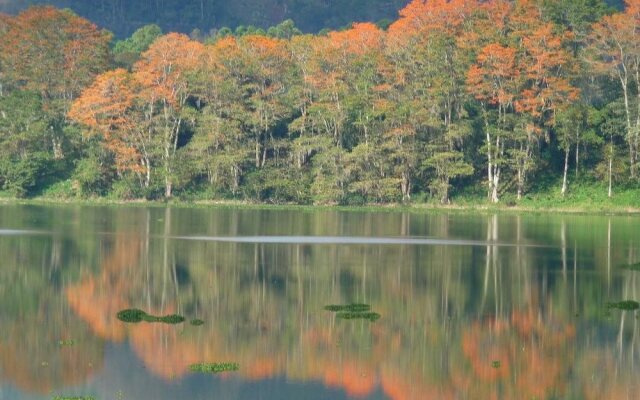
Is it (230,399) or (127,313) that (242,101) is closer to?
(127,313)

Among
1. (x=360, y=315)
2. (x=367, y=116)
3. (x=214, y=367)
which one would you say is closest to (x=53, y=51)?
(x=367, y=116)

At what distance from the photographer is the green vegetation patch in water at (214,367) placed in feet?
81.7

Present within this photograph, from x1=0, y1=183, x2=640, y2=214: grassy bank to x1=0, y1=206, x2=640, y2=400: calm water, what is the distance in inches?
980

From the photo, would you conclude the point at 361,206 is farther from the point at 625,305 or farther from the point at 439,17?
the point at 625,305

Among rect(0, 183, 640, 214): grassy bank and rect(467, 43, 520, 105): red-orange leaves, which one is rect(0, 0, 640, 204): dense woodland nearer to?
rect(467, 43, 520, 105): red-orange leaves

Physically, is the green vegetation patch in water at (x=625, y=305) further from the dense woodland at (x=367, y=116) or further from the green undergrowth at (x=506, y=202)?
the dense woodland at (x=367, y=116)

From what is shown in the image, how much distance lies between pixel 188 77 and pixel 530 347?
7118 cm

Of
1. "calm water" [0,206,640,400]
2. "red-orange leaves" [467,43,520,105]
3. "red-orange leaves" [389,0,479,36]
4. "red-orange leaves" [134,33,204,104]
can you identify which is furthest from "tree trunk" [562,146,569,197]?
"red-orange leaves" [134,33,204,104]

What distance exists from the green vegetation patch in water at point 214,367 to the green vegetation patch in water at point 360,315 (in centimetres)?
715

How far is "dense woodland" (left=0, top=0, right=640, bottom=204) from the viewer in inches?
3438

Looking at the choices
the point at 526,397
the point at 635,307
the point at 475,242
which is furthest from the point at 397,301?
the point at 475,242

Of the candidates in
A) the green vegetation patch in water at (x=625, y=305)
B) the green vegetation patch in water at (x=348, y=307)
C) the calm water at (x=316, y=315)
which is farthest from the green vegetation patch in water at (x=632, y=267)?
the green vegetation patch in water at (x=348, y=307)

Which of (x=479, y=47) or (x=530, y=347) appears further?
(x=479, y=47)

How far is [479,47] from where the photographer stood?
8994 centimetres
